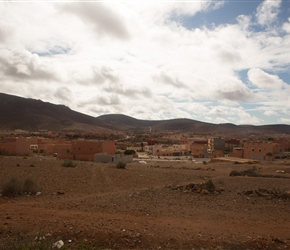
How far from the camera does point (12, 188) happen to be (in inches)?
640

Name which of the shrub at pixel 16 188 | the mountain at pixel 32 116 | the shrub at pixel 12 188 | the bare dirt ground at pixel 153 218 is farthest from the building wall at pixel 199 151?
the mountain at pixel 32 116

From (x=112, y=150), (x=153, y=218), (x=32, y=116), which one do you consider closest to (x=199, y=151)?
(x=112, y=150)

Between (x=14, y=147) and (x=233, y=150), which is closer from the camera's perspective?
(x=14, y=147)

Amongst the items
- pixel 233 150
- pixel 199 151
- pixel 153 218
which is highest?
pixel 233 150

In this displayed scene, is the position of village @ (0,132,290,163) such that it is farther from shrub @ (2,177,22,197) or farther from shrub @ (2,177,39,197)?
shrub @ (2,177,22,197)

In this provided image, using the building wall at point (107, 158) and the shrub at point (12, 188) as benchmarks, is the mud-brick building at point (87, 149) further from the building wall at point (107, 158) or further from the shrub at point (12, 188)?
the shrub at point (12, 188)

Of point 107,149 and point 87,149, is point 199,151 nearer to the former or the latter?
point 107,149

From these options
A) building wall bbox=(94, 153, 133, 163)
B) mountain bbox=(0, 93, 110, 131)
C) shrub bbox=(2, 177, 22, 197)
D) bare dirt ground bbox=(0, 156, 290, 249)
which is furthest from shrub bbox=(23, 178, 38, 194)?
mountain bbox=(0, 93, 110, 131)

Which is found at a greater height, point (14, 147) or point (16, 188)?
point (14, 147)

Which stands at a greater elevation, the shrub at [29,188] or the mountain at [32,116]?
the mountain at [32,116]

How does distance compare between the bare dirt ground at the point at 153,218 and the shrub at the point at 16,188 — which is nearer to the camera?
the bare dirt ground at the point at 153,218

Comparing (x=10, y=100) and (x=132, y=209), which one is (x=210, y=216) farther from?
(x=10, y=100)

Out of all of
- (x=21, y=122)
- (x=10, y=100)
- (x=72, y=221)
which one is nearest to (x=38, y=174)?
(x=72, y=221)

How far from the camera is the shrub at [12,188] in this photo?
16078 mm
